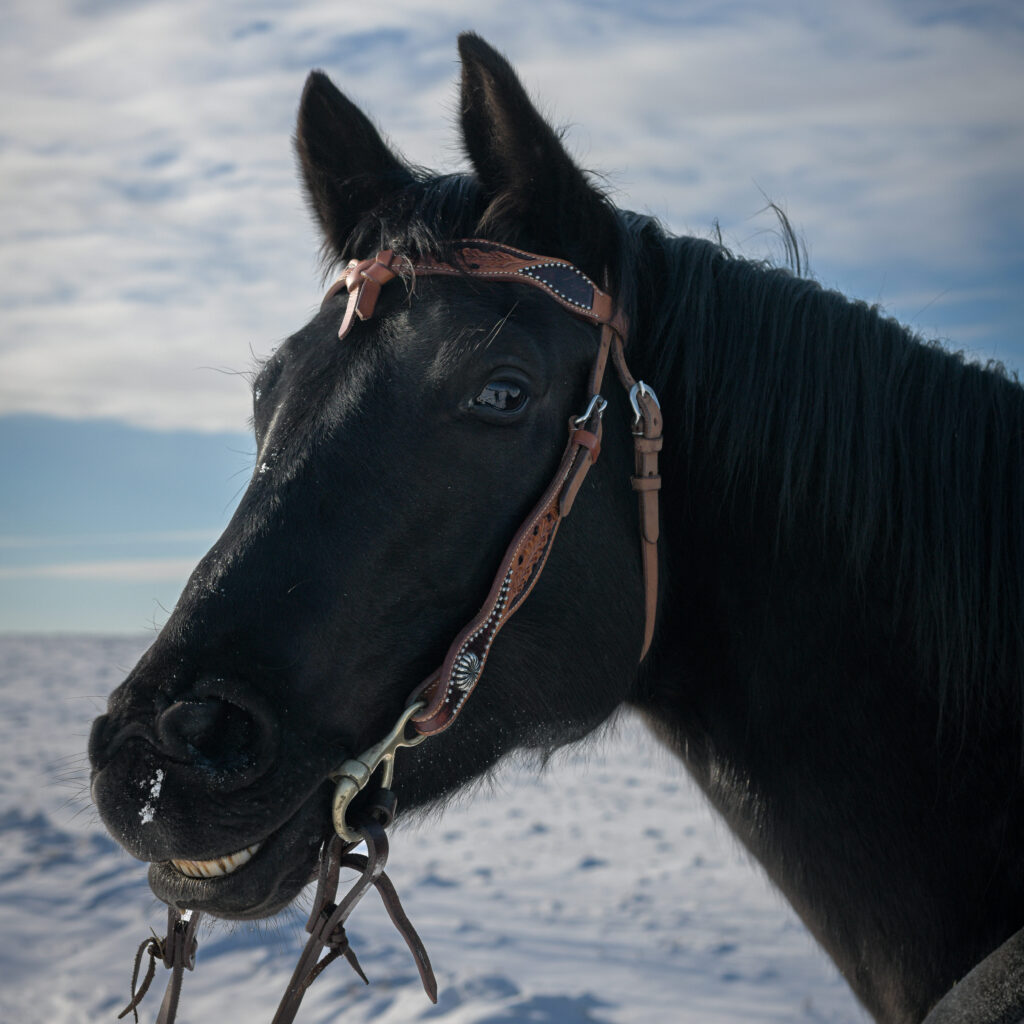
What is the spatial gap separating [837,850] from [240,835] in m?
1.30

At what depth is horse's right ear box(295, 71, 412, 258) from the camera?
259 centimetres

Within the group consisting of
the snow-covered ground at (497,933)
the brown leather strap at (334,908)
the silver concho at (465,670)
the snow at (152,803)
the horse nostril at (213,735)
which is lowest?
the snow-covered ground at (497,933)

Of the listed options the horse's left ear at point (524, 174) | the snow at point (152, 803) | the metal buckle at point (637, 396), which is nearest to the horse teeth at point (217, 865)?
the snow at point (152, 803)

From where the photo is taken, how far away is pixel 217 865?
5.87 feet

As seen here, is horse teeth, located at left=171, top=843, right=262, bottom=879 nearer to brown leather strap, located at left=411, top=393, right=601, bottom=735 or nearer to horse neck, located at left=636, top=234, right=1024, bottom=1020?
brown leather strap, located at left=411, top=393, right=601, bottom=735

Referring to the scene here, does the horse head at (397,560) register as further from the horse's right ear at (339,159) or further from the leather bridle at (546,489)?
the horse's right ear at (339,159)

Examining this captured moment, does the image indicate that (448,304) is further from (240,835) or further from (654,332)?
(240,835)

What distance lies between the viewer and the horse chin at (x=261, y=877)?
Result: 1.79 metres

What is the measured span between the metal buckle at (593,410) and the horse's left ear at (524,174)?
0.38 metres

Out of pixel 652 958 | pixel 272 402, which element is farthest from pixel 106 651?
pixel 272 402

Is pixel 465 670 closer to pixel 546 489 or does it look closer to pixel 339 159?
pixel 546 489

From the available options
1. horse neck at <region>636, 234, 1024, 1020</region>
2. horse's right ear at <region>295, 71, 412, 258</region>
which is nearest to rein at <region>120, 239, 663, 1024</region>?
horse neck at <region>636, 234, 1024, 1020</region>

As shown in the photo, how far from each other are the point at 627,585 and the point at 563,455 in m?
0.35

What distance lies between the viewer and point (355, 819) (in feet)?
6.27
